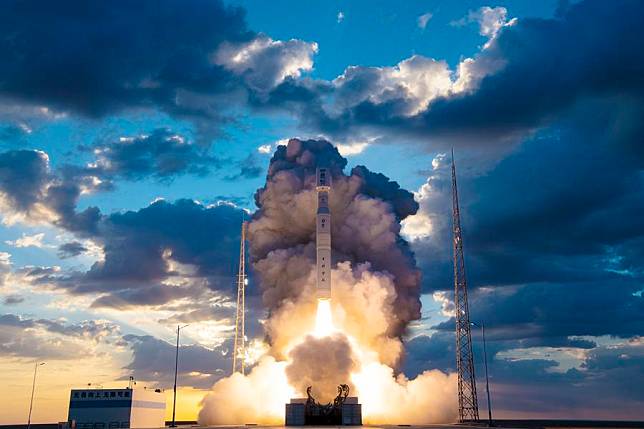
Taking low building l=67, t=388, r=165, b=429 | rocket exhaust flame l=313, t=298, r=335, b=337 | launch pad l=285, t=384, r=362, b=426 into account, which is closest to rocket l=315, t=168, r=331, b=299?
rocket exhaust flame l=313, t=298, r=335, b=337

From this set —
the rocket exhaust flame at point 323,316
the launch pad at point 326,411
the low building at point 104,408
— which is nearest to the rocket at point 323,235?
the rocket exhaust flame at point 323,316

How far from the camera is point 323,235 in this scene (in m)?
93.6

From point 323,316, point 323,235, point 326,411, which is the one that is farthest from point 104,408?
point 323,235

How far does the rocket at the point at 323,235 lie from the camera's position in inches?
3607

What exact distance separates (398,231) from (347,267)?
11089 millimetres

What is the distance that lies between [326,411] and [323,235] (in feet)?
77.2

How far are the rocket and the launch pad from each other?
13.9 m

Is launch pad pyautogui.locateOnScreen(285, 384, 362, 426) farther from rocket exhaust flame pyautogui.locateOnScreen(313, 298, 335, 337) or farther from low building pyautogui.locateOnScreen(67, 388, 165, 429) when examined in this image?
low building pyautogui.locateOnScreen(67, 388, 165, 429)

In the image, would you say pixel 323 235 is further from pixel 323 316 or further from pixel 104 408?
pixel 104 408

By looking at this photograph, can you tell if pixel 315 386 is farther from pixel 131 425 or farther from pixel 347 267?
pixel 131 425

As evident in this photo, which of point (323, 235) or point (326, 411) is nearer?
point (326, 411)

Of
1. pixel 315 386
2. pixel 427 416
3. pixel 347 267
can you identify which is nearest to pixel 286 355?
pixel 315 386

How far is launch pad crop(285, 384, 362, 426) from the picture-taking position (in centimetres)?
8144

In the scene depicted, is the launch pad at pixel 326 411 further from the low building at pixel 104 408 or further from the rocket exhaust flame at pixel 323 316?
the low building at pixel 104 408
